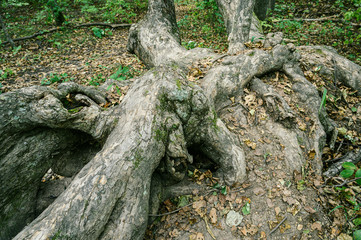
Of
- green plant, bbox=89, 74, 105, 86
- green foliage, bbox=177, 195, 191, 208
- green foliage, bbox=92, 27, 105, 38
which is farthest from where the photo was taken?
green foliage, bbox=92, 27, 105, 38

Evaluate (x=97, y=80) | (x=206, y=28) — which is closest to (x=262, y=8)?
(x=206, y=28)

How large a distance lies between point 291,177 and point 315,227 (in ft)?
2.35

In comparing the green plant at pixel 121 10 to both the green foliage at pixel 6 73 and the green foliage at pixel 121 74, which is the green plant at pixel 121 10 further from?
the green foliage at pixel 121 74

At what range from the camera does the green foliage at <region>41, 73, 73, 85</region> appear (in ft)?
21.2

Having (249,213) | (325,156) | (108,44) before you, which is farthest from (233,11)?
(108,44)

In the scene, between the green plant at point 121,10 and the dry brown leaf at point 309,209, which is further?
the green plant at point 121,10

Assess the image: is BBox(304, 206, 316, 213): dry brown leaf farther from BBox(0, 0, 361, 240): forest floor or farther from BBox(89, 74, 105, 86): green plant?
A: BBox(89, 74, 105, 86): green plant

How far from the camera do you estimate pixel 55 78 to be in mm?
6484

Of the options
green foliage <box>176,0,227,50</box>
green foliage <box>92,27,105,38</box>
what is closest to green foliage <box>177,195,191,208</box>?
green foliage <box>176,0,227,50</box>

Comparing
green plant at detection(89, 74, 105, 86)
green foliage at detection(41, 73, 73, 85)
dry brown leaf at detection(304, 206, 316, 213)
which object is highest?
green foliage at detection(41, 73, 73, 85)

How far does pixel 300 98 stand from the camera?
4105mm

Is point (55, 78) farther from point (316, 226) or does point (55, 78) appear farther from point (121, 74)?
point (316, 226)

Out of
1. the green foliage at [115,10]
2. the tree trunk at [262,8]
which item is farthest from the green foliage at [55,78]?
the tree trunk at [262,8]

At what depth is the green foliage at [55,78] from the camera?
6.48 meters
